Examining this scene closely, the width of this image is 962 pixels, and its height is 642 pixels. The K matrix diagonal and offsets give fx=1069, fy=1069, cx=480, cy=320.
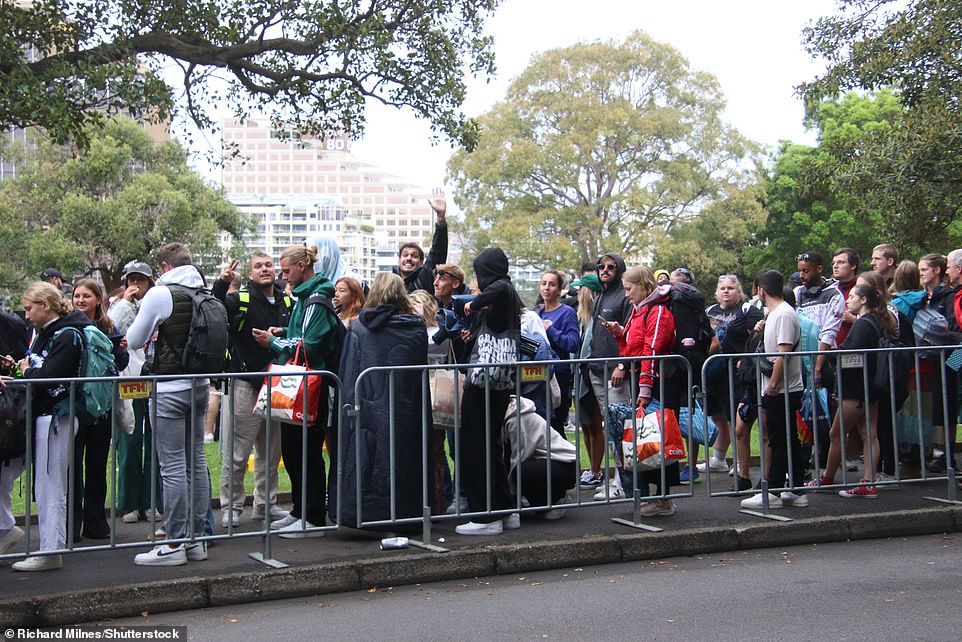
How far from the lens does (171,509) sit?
21.9 feet

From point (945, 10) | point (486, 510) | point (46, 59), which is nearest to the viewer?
point (486, 510)

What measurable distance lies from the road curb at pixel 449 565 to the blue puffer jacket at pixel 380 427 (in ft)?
1.51

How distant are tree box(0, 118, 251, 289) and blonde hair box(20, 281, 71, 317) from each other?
158 ft

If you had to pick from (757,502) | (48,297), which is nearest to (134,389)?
(48,297)

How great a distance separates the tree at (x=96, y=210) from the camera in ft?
173

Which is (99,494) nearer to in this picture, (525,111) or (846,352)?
(846,352)

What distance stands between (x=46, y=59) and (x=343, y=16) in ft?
13.6

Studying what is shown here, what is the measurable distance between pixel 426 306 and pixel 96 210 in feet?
159

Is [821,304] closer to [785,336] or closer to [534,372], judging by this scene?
[785,336]

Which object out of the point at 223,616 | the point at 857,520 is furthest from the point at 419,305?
the point at 857,520

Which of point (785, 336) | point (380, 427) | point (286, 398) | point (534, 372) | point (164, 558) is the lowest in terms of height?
point (164, 558)

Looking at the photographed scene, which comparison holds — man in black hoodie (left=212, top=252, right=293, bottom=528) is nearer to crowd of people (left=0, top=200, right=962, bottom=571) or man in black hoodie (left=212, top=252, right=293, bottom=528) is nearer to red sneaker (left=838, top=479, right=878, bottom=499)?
crowd of people (left=0, top=200, right=962, bottom=571)

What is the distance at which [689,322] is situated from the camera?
8.68 m

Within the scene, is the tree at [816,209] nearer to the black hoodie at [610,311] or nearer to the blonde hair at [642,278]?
the black hoodie at [610,311]
